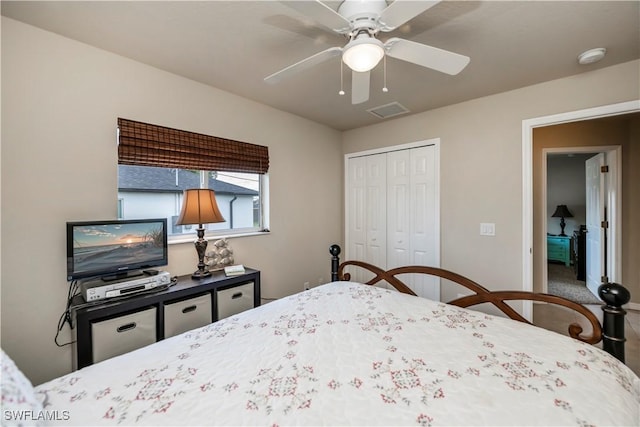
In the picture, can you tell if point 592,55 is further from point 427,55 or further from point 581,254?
point 581,254

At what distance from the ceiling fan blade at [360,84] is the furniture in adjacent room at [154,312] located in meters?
1.67

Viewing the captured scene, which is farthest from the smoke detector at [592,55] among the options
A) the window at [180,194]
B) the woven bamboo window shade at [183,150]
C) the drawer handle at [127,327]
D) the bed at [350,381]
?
the drawer handle at [127,327]

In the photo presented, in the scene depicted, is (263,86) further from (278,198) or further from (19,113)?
(19,113)

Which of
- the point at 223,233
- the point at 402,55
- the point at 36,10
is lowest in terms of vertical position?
the point at 223,233

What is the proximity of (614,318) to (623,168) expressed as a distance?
11.3 ft

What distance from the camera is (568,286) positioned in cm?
430

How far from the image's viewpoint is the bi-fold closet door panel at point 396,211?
3.14 meters

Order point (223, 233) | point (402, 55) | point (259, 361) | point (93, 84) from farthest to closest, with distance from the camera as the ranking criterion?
point (223, 233), point (93, 84), point (402, 55), point (259, 361)

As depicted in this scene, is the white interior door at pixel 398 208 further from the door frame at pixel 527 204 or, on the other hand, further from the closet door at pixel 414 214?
the door frame at pixel 527 204

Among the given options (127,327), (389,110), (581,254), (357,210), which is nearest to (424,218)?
(357,210)

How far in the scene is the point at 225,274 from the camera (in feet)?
7.64

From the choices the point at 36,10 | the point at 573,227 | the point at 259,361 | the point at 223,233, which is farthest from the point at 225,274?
the point at 573,227

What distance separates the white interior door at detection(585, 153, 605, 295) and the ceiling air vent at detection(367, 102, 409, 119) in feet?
9.68

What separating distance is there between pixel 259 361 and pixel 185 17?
75.2 inches
